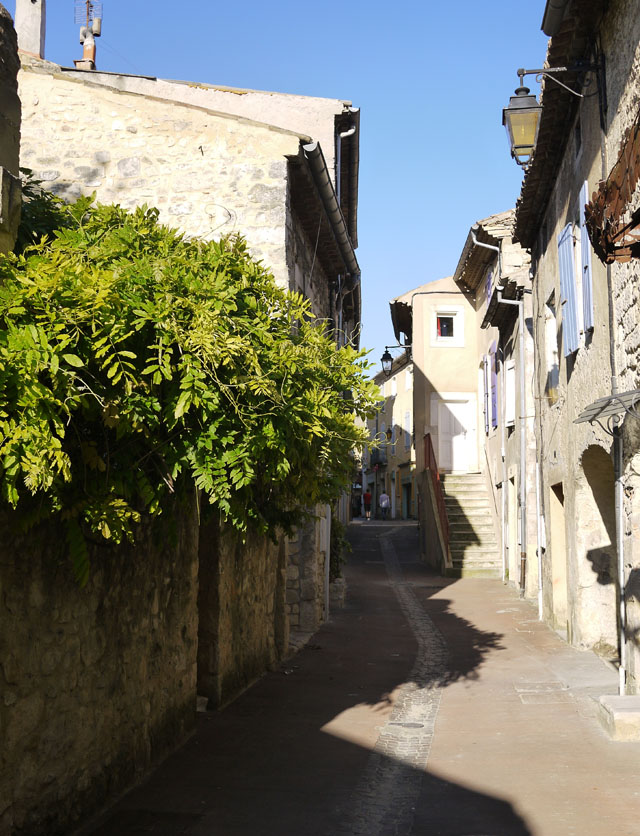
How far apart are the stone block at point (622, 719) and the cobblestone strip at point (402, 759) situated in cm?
137

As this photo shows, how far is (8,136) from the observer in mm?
4750

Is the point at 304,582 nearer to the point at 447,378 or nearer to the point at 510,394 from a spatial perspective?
the point at 510,394

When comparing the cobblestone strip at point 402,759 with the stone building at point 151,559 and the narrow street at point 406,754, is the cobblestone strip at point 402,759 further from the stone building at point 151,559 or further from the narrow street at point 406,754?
the stone building at point 151,559

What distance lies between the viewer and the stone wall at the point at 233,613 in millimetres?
8211

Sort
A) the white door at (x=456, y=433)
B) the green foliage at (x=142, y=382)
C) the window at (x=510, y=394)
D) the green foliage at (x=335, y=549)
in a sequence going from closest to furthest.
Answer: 1. the green foliage at (x=142, y=382)
2. the green foliage at (x=335, y=549)
3. the window at (x=510, y=394)
4. the white door at (x=456, y=433)

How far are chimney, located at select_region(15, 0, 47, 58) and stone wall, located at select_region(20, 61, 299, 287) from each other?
2.75 m

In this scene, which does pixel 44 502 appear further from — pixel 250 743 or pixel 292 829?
pixel 250 743

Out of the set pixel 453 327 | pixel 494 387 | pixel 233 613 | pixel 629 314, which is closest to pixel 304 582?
pixel 233 613

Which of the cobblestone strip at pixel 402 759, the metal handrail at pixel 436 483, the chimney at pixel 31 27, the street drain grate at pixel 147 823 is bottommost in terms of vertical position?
the cobblestone strip at pixel 402 759

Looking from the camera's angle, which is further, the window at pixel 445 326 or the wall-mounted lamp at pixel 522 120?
the window at pixel 445 326

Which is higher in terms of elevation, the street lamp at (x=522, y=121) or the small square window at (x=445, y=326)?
the small square window at (x=445, y=326)

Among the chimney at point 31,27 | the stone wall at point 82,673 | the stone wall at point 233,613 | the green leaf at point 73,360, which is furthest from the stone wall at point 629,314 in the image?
the chimney at point 31,27

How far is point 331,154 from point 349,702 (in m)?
9.81

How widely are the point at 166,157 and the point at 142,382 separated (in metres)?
7.29
